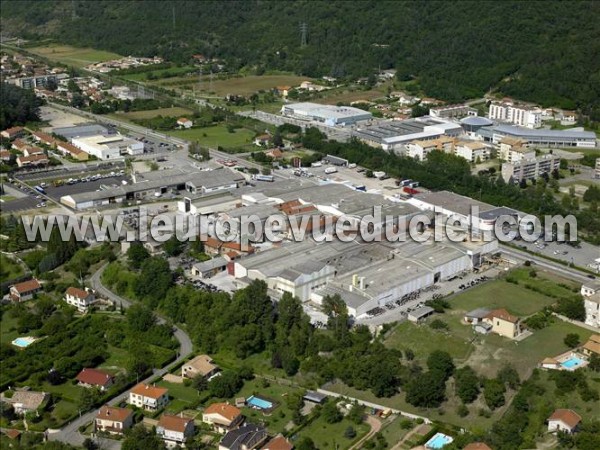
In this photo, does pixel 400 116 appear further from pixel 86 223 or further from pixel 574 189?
pixel 86 223

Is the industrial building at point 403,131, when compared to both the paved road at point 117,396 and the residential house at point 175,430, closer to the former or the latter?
the paved road at point 117,396

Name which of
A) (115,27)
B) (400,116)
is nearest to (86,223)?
(400,116)

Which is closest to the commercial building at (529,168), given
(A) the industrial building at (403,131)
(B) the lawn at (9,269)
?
(A) the industrial building at (403,131)

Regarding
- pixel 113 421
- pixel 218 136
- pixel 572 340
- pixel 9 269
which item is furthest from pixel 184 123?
pixel 113 421

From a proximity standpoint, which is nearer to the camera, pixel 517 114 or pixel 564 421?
pixel 564 421

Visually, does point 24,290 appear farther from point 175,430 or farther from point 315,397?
point 315,397

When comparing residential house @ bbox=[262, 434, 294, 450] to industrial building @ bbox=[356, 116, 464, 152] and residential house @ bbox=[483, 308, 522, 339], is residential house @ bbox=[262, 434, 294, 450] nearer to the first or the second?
residential house @ bbox=[483, 308, 522, 339]

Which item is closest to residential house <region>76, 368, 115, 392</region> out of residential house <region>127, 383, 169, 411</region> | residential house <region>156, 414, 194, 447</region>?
residential house <region>127, 383, 169, 411</region>
